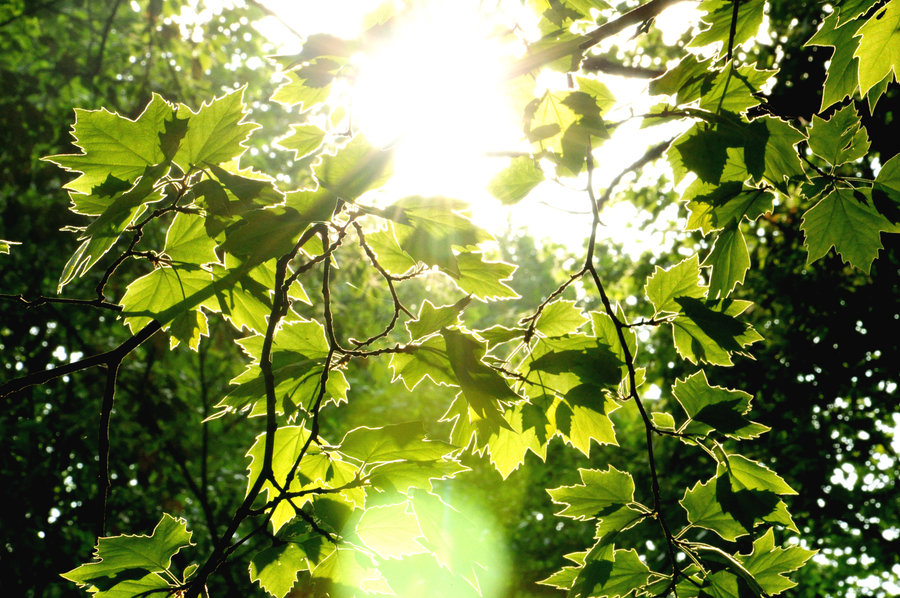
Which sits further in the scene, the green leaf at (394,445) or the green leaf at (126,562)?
the green leaf at (394,445)

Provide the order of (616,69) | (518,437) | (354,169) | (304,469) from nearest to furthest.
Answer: (354,169), (304,469), (518,437), (616,69)

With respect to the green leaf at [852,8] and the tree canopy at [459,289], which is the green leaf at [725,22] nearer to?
the tree canopy at [459,289]

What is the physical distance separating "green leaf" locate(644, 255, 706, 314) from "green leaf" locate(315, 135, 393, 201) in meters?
0.69

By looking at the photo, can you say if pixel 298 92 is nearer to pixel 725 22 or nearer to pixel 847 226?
pixel 725 22

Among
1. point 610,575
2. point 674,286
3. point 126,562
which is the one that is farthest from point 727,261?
point 126,562

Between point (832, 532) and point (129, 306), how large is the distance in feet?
22.1

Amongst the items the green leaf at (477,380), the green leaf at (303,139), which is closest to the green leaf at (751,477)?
the green leaf at (477,380)

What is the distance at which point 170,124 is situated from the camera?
1.02 m

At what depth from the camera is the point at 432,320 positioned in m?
1.13

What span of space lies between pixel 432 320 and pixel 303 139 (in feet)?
1.61

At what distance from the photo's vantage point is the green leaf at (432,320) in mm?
1109

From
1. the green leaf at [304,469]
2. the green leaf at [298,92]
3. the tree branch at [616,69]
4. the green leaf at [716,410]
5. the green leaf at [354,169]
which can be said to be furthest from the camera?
the tree branch at [616,69]

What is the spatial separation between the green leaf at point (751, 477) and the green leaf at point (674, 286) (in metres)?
0.35

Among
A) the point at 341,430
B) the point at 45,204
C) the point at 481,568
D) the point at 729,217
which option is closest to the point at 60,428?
the point at 45,204
